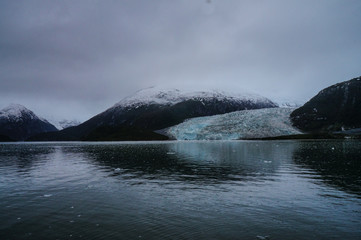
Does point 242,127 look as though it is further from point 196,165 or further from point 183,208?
point 183,208

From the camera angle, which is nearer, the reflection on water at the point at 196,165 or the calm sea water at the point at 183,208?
the calm sea water at the point at 183,208

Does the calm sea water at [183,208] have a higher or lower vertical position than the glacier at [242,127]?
lower

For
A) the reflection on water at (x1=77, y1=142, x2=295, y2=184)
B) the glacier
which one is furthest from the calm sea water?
the glacier

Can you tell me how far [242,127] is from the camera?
15038 cm

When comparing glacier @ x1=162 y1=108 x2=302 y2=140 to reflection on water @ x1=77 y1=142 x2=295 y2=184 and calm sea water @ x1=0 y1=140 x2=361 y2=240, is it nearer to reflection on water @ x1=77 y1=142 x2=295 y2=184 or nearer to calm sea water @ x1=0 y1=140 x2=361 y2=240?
reflection on water @ x1=77 y1=142 x2=295 y2=184

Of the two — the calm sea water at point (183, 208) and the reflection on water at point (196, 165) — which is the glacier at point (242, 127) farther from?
the calm sea water at point (183, 208)

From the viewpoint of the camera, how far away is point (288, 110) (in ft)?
550

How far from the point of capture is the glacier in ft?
490

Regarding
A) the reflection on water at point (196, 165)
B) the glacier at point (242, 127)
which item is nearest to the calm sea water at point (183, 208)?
the reflection on water at point (196, 165)

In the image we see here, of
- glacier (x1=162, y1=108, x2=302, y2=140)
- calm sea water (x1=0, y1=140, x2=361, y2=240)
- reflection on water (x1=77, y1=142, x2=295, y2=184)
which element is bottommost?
calm sea water (x1=0, y1=140, x2=361, y2=240)

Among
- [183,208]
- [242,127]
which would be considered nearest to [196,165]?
[183,208]

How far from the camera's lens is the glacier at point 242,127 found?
149375 mm

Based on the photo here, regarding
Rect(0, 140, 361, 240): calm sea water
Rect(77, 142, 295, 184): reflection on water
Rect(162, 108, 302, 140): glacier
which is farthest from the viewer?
Rect(162, 108, 302, 140): glacier

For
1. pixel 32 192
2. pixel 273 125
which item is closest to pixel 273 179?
pixel 32 192
